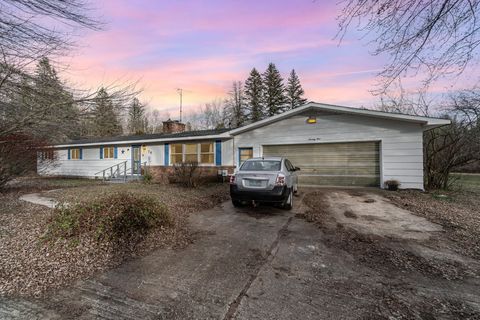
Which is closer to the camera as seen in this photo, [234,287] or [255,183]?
[234,287]

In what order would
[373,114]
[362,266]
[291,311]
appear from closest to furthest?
[291,311] < [362,266] < [373,114]

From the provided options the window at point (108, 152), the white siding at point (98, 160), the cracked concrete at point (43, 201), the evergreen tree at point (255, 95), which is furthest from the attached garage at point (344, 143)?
the evergreen tree at point (255, 95)

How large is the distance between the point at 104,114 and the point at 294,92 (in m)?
34.2

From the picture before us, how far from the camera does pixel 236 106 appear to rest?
35.3 meters

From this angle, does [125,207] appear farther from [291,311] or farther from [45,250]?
[291,311]

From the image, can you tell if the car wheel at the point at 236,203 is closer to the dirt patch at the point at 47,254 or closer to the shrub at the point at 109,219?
the dirt patch at the point at 47,254

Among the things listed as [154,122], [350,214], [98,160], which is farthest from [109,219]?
[154,122]

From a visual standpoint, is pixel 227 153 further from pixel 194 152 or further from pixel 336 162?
pixel 336 162

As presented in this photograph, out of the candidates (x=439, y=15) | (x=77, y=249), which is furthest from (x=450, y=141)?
(x=77, y=249)

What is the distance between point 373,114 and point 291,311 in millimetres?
9603

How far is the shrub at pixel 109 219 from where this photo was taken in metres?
3.72

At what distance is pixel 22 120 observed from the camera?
12.5 ft

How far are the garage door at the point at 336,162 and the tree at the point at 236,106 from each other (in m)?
23.5

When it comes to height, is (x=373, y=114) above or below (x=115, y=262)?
above
